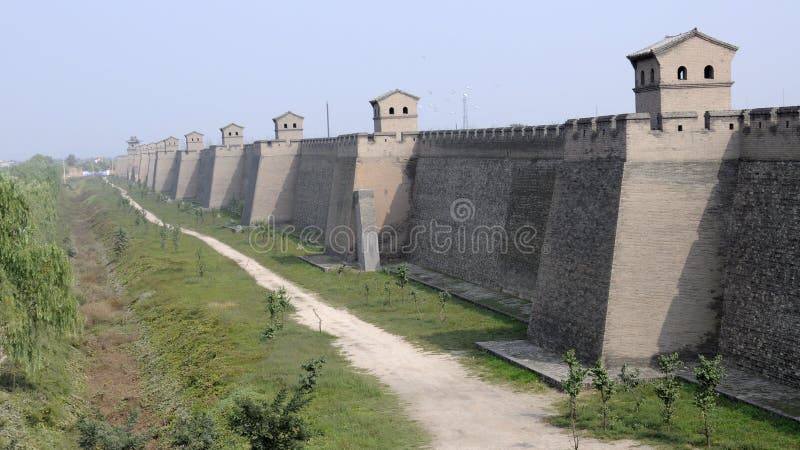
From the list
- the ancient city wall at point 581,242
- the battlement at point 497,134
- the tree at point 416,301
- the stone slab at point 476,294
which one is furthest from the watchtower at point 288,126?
the ancient city wall at point 581,242

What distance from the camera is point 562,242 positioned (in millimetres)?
17266

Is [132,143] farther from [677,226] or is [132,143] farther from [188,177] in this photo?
[677,226]

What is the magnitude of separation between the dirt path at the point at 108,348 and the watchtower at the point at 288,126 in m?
13.5

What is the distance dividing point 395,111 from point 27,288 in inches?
698

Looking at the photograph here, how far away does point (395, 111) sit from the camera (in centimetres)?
3291

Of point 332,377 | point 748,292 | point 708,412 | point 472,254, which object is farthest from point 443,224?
point 708,412

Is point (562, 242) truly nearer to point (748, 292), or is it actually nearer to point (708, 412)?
point (748, 292)

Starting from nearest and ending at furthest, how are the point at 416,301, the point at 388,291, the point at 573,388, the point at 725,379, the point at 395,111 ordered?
1. the point at 573,388
2. the point at 725,379
3. the point at 416,301
4. the point at 388,291
5. the point at 395,111

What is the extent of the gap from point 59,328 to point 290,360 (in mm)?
5207

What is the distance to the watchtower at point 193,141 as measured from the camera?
234 feet

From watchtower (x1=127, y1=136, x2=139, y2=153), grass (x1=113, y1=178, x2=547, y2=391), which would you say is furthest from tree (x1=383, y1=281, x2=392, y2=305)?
watchtower (x1=127, y1=136, x2=139, y2=153)

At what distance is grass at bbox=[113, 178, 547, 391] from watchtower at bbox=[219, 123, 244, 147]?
25793mm

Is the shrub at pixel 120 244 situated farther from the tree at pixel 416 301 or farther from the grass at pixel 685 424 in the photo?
the grass at pixel 685 424

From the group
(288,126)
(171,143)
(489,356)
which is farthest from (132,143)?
(489,356)
